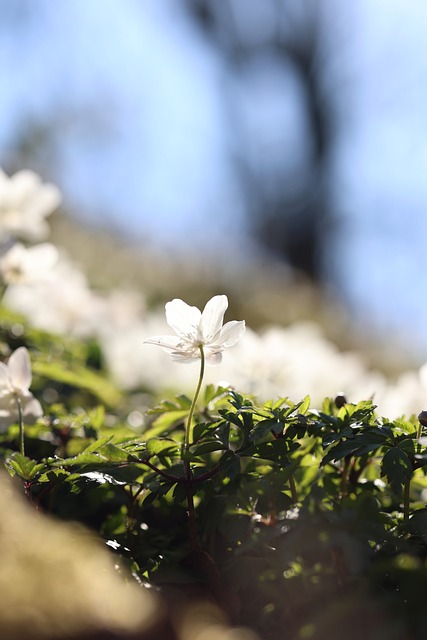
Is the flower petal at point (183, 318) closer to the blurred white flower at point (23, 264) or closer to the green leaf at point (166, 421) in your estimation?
the green leaf at point (166, 421)

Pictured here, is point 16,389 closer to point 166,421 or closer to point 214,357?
point 166,421

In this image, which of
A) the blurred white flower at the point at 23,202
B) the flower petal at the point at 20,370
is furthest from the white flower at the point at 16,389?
the blurred white flower at the point at 23,202

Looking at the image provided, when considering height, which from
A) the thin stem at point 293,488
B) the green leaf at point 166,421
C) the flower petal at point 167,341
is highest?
the flower petal at point 167,341

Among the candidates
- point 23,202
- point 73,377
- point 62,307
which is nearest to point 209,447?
point 73,377

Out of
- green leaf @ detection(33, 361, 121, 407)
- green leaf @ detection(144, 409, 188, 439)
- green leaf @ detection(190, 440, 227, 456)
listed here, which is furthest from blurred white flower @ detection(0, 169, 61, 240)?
green leaf @ detection(190, 440, 227, 456)

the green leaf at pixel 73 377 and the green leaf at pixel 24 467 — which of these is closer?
the green leaf at pixel 24 467

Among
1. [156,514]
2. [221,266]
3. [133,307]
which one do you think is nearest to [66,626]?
[156,514]
